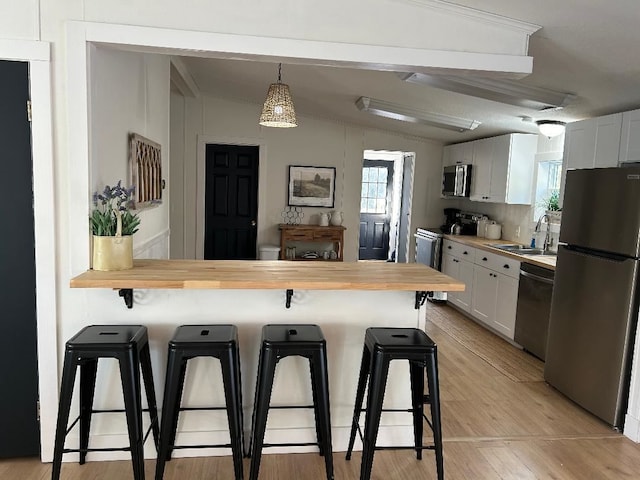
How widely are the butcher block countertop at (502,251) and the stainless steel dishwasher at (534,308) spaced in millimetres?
44

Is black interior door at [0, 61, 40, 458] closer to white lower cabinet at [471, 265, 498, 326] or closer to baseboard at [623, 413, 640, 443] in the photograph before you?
baseboard at [623, 413, 640, 443]

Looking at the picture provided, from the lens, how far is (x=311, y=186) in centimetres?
646

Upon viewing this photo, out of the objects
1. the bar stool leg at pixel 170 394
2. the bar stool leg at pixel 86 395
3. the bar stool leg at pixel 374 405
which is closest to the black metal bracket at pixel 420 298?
the bar stool leg at pixel 374 405

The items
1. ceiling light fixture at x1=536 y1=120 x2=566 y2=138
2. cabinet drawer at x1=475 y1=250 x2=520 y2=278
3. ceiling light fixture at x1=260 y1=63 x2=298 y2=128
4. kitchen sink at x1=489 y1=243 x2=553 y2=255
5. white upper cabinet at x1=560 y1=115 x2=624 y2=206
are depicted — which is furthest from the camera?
kitchen sink at x1=489 y1=243 x2=553 y2=255

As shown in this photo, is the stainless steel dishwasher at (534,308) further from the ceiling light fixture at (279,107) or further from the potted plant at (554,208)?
the ceiling light fixture at (279,107)

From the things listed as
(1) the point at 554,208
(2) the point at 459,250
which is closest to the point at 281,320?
(1) the point at 554,208

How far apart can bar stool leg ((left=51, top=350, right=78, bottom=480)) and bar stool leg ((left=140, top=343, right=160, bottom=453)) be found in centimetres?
31

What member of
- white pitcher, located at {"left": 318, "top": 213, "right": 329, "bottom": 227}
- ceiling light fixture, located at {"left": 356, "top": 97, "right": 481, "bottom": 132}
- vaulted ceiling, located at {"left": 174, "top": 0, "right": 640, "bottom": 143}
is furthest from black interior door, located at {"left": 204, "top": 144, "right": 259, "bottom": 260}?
ceiling light fixture, located at {"left": 356, "top": 97, "right": 481, "bottom": 132}

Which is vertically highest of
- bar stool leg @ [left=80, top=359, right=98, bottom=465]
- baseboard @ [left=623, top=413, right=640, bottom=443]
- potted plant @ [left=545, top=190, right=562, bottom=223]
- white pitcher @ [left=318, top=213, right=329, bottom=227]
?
potted plant @ [left=545, top=190, right=562, bottom=223]

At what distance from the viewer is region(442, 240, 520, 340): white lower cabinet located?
4.50 m

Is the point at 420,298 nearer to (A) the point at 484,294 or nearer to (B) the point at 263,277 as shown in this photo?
(B) the point at 263,277

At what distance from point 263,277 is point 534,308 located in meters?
2.82

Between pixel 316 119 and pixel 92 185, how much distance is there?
4.44m

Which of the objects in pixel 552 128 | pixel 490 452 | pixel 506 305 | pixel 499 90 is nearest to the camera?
pixel 490 452
